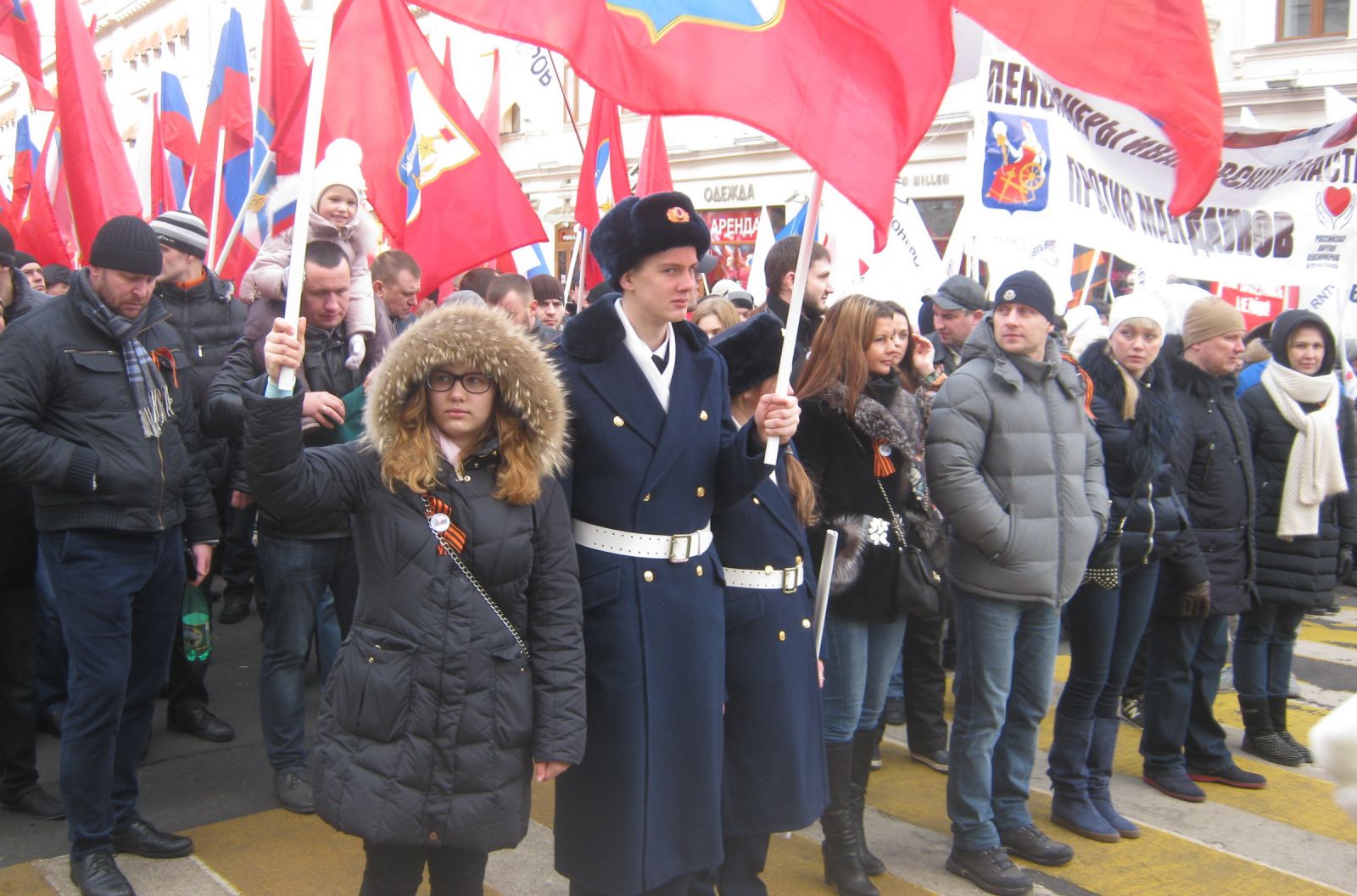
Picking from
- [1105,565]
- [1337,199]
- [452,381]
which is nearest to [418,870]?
[452,381]

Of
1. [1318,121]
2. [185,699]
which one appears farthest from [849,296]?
[1318,121]

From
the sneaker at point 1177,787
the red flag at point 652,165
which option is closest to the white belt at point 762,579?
the sneaker at point 1177,787

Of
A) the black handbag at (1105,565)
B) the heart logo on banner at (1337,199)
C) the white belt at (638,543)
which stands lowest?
the black handbag at (1105,565)

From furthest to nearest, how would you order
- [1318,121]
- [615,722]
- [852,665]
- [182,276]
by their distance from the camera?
[1318,121], [182,276], [852,665], [615,722]

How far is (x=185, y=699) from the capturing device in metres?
5.38

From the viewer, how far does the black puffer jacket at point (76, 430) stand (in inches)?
140

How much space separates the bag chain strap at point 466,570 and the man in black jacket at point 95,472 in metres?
1.37

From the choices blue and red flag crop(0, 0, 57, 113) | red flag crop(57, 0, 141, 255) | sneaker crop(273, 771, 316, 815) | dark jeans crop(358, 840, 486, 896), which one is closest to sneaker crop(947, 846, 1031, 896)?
dark jeans crop(358, 840, 486, 896)

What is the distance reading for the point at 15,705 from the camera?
441 centimetres

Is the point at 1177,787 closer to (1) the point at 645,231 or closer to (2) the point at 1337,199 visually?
(1) the point at 645,231

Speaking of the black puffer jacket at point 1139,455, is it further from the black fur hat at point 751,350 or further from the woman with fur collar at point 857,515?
the black fur hat at point 751,350

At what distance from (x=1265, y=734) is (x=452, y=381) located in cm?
484

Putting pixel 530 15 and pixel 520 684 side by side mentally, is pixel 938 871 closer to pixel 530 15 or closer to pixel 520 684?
pixel 520 684

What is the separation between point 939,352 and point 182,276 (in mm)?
4205
